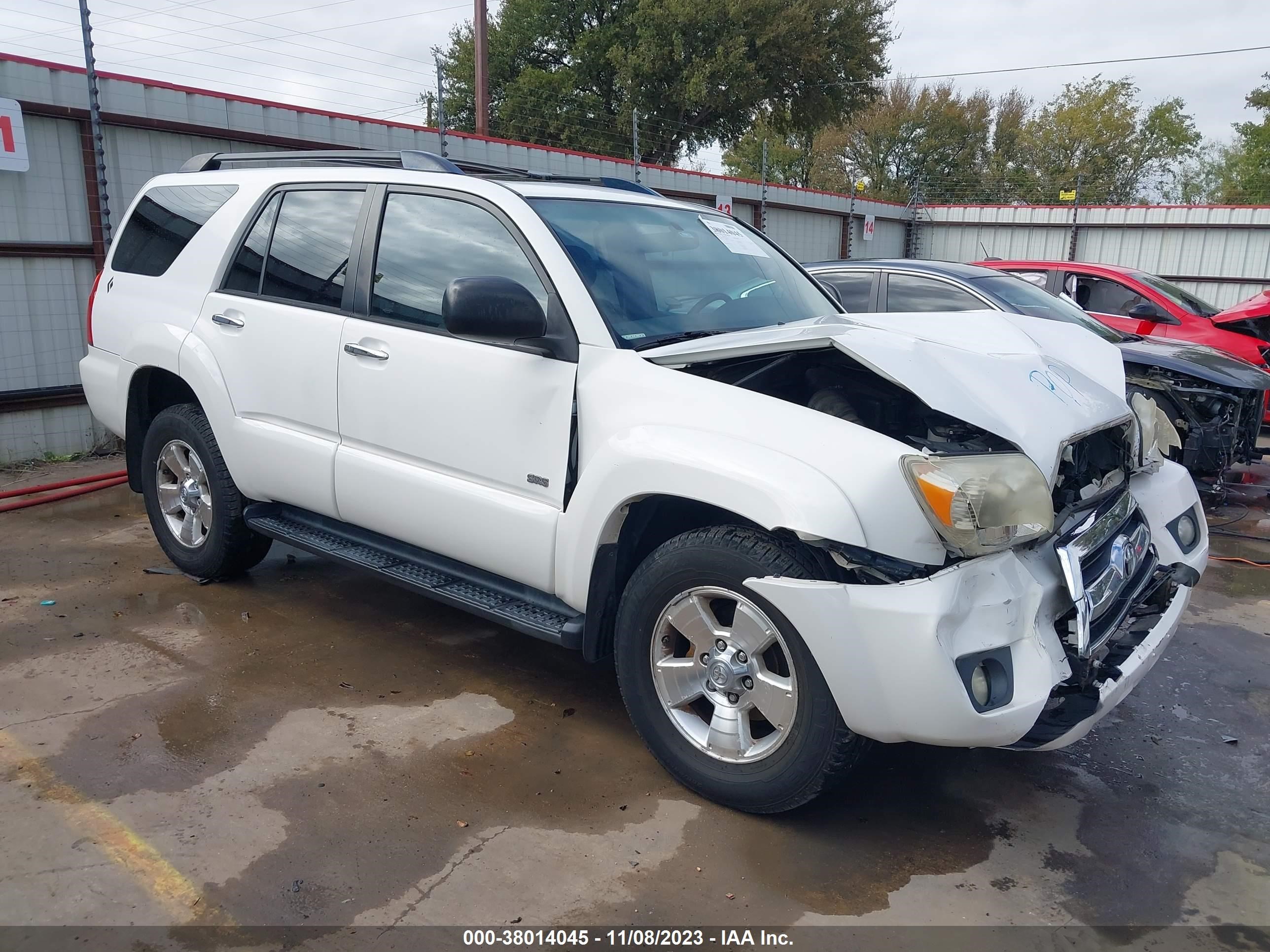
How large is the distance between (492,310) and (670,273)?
851 millimetres

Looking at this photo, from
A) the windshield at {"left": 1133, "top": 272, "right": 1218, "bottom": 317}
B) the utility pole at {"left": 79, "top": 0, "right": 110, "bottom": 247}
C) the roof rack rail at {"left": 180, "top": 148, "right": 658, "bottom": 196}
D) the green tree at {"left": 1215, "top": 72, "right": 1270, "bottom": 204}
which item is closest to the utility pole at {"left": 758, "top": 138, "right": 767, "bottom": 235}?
the windshield at {"left": 1133, "top": 272, "right": 1218, "bottom": 317}

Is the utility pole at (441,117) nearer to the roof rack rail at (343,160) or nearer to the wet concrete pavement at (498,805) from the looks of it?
the roof rack rail at (343,160)

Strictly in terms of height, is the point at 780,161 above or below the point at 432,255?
above

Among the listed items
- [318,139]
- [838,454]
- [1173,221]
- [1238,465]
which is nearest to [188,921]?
[838,454]

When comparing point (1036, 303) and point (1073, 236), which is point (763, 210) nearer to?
point (1073, 236)

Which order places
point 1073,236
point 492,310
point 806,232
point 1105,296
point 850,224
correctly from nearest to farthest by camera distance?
point 492,310 < point 1105,296 < point 806,232 < point 850,224 < point 1073,236

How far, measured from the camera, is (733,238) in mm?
4168

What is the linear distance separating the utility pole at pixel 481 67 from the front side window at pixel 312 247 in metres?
15.2

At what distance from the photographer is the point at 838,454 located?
8.78 feet

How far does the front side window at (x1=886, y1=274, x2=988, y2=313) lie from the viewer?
694 centimetres

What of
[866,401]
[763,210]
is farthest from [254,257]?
[763,210]

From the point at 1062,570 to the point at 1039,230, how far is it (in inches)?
816

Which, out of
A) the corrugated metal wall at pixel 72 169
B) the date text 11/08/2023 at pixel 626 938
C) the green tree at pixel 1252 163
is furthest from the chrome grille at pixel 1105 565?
the green tree at pixel 1252 163

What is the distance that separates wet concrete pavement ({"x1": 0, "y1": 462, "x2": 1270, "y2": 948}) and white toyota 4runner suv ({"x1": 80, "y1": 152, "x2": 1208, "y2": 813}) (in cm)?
34
